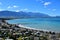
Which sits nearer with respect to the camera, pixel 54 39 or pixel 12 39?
pixel 12 39

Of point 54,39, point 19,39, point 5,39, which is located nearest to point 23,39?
point 19,39

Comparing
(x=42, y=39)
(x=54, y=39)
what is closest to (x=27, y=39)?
(x=42, y=39)

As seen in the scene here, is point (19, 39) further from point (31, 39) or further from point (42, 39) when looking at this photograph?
point (42, 39)

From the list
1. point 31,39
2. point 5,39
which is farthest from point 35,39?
point 5,39

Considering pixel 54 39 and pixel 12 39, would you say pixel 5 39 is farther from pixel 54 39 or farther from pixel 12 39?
pixel 54 39

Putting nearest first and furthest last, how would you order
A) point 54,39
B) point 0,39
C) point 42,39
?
point 0,39 < point 42,39 < point 54,39

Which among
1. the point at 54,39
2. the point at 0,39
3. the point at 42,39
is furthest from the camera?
the point at 54,39

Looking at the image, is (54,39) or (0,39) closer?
(0,39)
